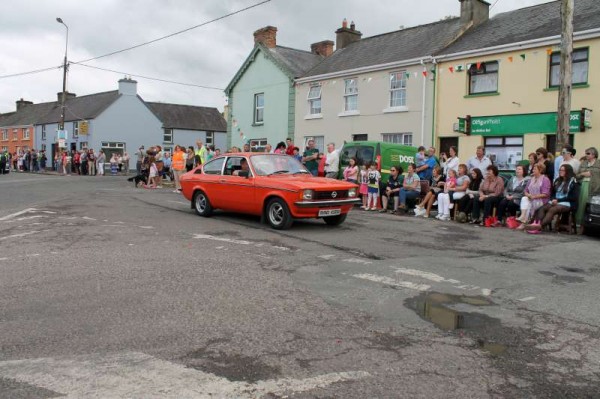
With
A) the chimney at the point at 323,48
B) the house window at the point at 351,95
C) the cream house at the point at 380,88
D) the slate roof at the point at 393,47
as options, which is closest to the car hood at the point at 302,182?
the cream house at the point at 380,88

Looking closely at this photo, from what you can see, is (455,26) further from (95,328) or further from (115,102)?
(115,102)

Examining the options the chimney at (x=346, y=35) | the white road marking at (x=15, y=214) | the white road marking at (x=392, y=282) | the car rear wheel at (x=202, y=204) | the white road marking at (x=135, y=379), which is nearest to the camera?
the white road marking at (x=135, y=379)

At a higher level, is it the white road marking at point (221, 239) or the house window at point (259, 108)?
the house window at point (259, 108)

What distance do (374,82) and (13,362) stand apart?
23.9 metres

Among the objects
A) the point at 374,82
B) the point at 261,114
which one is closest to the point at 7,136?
the point at 261,114

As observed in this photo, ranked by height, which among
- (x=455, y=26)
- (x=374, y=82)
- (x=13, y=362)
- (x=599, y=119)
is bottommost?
(x=13, y=362)

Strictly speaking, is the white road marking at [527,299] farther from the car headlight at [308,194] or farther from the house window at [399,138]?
the house window at [399,138]

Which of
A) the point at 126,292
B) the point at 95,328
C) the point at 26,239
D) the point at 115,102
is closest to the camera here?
the point at 95,328

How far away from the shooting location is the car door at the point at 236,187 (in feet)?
38.5

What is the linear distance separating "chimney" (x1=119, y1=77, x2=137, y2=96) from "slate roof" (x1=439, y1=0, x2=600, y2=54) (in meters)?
40.1

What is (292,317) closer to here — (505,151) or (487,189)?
(487,189)

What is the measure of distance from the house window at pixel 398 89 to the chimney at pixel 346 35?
7.58 meters

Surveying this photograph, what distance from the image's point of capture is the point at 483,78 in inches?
882

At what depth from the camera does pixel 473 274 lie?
7.20 meters
